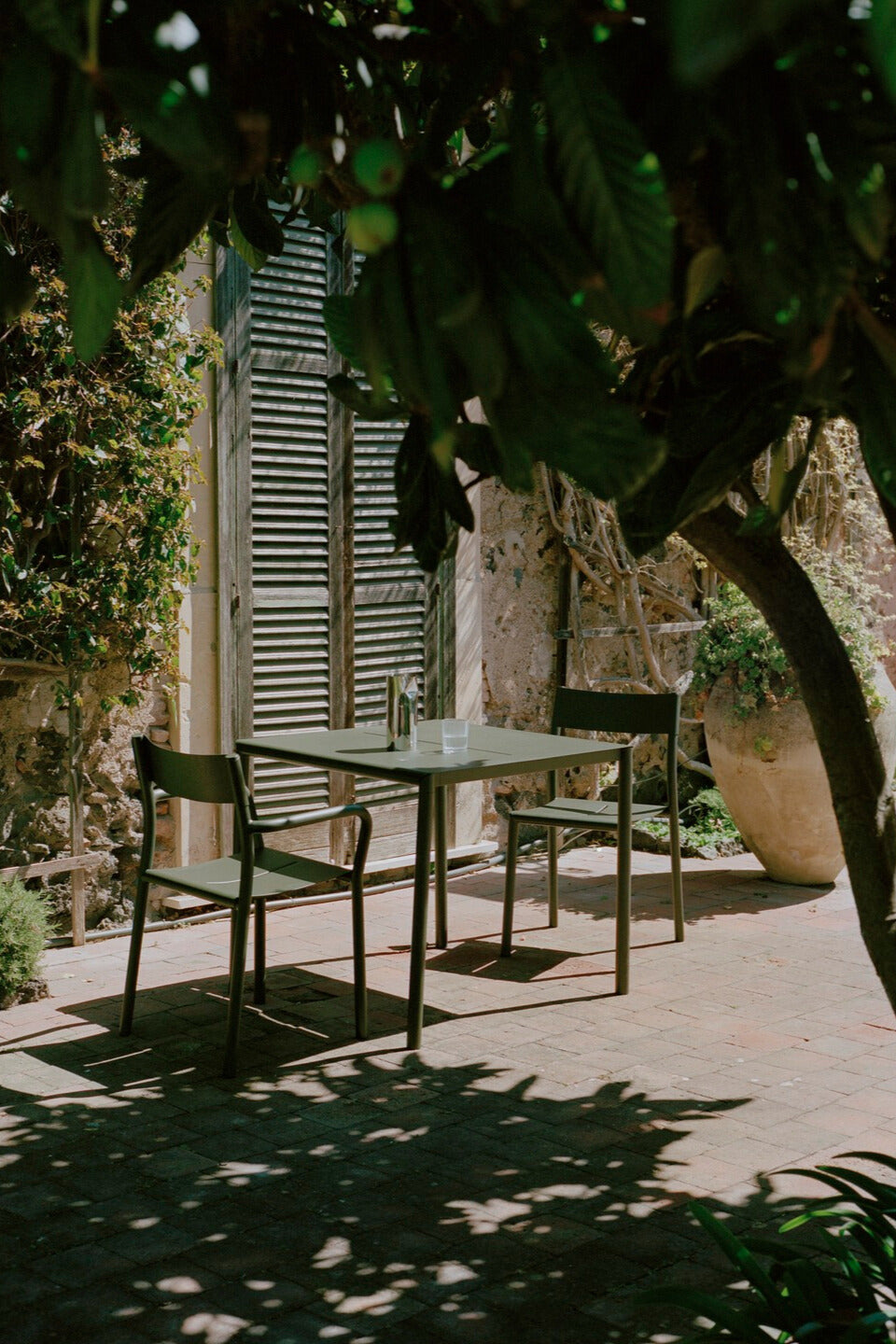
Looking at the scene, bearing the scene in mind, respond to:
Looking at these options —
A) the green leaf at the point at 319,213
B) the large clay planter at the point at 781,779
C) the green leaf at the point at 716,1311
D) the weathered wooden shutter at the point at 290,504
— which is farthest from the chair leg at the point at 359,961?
the green leaf at the point at 319,213

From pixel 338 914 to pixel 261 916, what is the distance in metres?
1.35

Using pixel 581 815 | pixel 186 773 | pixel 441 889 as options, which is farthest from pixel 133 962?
pixel 581 815

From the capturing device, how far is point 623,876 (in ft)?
16.6

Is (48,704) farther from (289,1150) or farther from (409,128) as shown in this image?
(409,128)

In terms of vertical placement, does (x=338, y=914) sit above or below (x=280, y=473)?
below

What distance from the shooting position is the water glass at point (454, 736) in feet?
16.8

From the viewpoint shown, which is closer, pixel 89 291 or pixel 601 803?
pixel 89 291

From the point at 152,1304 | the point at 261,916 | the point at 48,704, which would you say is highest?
the point at 48,704

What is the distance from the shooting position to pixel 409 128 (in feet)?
4.76

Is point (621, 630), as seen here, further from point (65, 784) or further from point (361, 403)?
point (361, 403)

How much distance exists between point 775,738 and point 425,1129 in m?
3.19

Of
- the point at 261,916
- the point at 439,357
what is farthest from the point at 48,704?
the point at 439,357

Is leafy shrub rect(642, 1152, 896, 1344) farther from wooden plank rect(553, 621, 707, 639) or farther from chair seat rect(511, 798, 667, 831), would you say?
wooden plank rect(553, 621, 707, 639)

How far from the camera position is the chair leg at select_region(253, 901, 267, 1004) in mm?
4992
